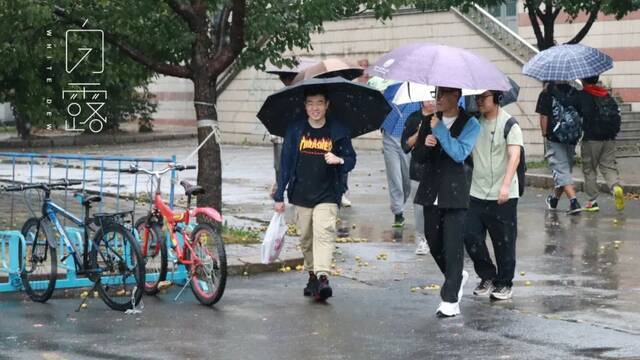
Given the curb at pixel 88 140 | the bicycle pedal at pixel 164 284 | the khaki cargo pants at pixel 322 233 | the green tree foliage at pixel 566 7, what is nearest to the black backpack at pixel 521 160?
the khaki cargo pants at pixel 322 233

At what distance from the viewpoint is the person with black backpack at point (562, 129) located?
16031 mm

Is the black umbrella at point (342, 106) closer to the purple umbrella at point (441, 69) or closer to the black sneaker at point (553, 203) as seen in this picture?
the purple umbrella at point (441, 69)

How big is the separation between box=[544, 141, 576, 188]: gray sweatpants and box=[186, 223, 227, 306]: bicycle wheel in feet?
24.2

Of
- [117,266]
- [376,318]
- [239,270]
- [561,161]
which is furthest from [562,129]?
[117,266]

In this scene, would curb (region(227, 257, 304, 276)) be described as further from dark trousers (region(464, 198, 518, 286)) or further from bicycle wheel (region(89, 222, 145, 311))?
dark trousers (region(464, 198, 518, 286))

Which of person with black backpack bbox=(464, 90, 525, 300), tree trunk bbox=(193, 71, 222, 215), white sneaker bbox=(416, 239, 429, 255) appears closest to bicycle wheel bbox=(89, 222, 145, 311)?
person with black backpack bbox=(464, 90, 525, 300)

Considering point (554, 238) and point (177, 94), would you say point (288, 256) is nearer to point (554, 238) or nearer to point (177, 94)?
point (554, 238)

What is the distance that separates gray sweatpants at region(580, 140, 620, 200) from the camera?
1650 cm

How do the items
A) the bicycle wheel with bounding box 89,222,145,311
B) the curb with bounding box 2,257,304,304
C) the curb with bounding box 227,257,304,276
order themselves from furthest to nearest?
the curb with bounding box 227,257,304,276, the curb with bounding box 2,257,304,304, the bicycle wheel with bounding box 89,222,145,311

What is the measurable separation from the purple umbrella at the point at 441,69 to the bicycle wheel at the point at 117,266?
219 centimetres

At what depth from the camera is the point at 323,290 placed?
991 centimetres

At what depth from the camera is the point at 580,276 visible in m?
11.2

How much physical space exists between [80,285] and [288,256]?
222 centimetres

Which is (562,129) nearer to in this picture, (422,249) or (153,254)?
(422,249)
